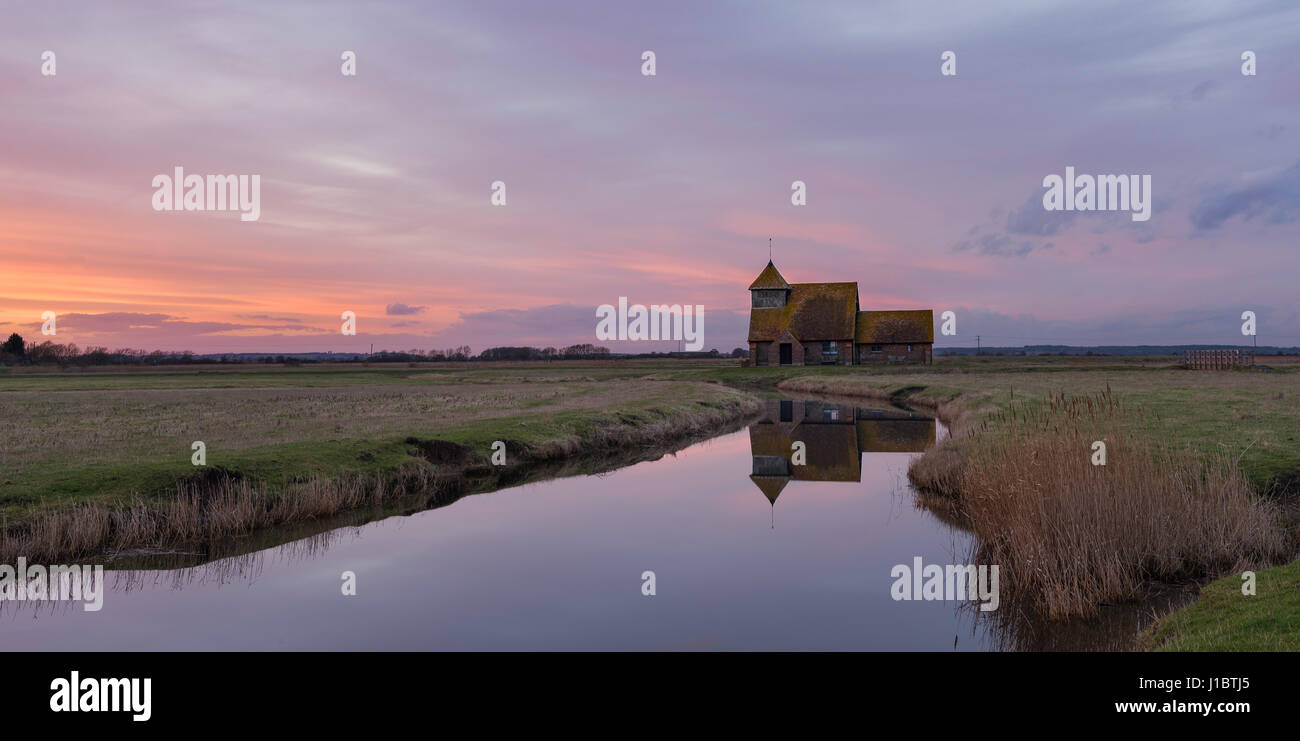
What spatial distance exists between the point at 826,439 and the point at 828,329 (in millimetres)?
47746

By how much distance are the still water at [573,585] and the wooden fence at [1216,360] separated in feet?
201

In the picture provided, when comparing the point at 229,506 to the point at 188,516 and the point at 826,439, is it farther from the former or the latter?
the point at 826,439

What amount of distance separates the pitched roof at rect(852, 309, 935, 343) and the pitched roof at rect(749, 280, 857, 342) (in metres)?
1.83

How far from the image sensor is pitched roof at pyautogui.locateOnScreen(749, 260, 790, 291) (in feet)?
278

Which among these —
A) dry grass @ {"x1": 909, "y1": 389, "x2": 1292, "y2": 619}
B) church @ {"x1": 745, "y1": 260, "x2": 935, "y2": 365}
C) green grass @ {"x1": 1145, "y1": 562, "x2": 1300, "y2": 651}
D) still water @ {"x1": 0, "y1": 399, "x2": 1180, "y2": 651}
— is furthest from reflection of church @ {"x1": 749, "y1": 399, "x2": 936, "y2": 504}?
church @ {"x1": 745, "y1": 260, "x2": 935, "y2": 365}

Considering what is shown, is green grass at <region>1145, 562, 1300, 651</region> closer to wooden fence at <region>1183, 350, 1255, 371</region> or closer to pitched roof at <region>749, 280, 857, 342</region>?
wooden fence at <region>1183, 350, 1255, 371</region>

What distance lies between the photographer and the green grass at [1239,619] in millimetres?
8141

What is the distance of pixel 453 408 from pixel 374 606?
28.2 m

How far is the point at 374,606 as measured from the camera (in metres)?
12.6

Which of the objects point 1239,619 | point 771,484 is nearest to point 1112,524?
point 1239,619

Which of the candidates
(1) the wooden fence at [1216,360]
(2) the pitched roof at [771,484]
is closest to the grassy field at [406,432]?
(2) the pitched roof at [771,484]

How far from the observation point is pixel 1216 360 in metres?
68.1

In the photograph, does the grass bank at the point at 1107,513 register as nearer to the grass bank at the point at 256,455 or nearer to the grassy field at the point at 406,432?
the grassy field at the point at 406,432
